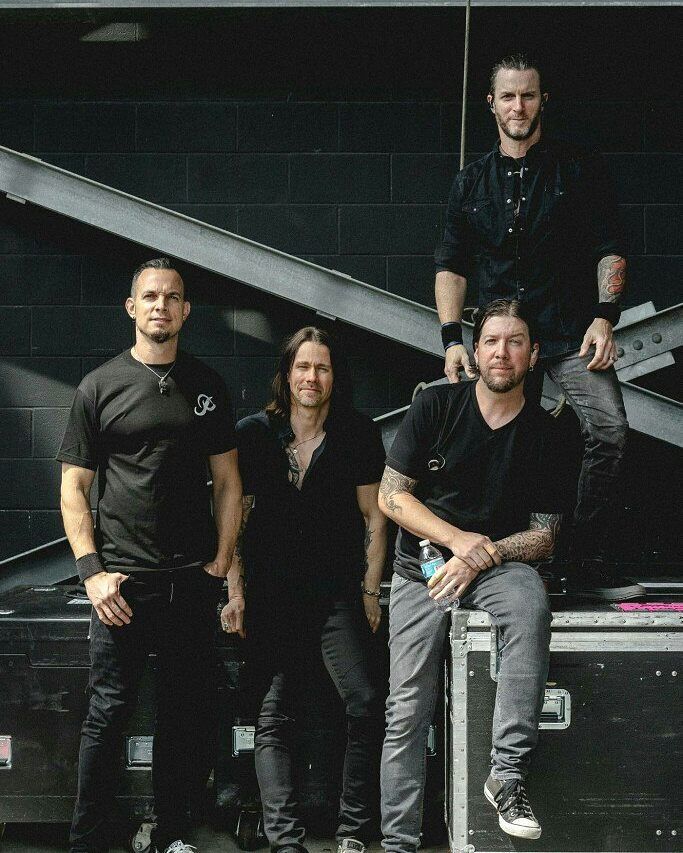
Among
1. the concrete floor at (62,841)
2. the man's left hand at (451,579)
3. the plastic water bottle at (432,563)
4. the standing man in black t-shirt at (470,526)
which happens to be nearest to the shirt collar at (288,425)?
the standing man in black t-shirt at (470,526)

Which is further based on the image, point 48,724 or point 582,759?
point 48,724

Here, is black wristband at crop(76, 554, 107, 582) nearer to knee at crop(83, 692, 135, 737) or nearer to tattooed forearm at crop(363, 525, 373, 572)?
knee at crop(83, 692, 135, 737)

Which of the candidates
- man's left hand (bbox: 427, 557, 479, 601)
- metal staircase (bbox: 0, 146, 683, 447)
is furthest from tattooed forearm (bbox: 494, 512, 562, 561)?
metal staircase (bbox: 0, 146, 683, 447)

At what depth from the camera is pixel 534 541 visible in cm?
289

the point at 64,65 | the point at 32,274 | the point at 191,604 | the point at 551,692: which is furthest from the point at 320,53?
the point at 551,692

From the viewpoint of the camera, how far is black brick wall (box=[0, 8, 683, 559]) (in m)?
4.37

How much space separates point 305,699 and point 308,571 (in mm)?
472

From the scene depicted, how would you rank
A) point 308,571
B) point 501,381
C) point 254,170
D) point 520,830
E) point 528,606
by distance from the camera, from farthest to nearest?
point 254,170
point 308,571
point 501,381
point 528,606
point 520,830

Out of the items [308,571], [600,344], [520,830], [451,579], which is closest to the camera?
[520,830]

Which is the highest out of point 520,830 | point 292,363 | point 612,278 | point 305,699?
point 612,278

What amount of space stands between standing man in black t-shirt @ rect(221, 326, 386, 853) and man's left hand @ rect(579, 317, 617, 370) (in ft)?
2.84

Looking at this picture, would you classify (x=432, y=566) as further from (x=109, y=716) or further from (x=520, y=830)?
(x=109, y=716)

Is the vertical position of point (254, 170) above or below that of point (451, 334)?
above

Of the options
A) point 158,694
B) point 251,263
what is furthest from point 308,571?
point 251,263
